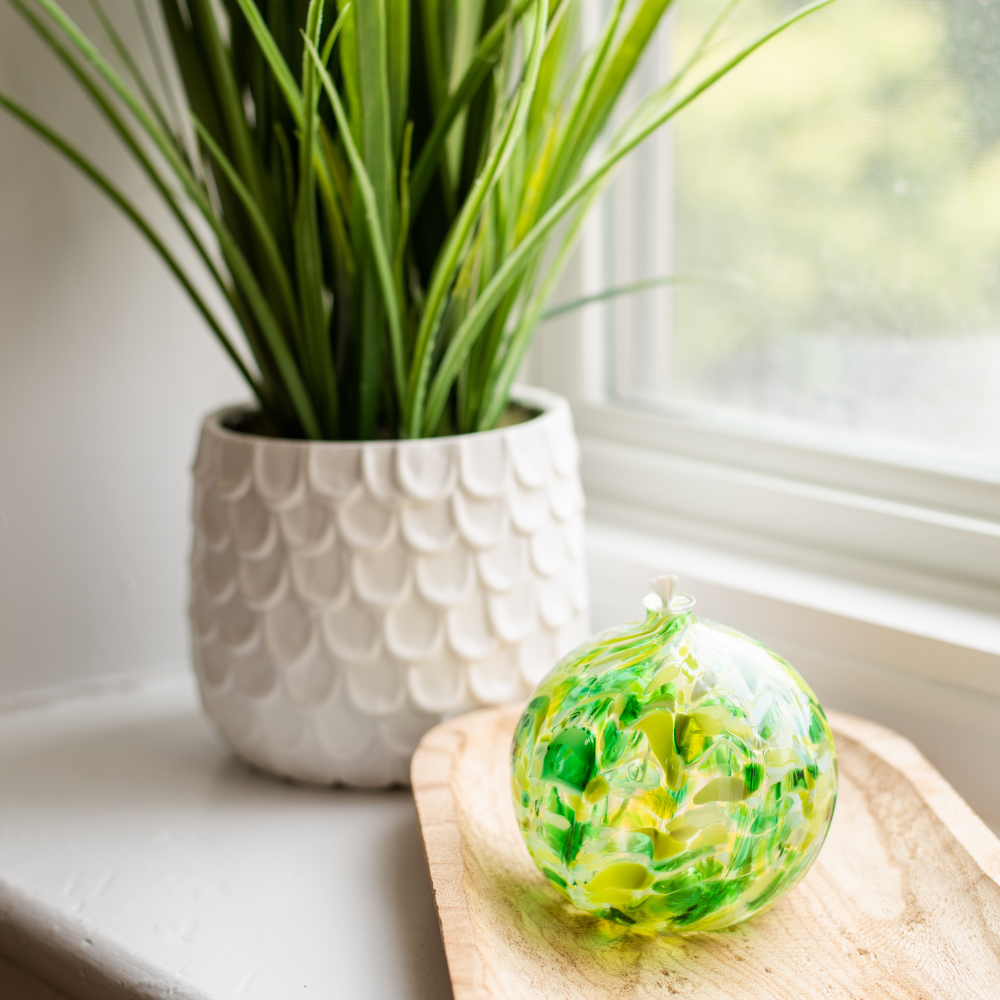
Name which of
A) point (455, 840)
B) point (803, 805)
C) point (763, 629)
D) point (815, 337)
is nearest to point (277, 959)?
point (455, 840)

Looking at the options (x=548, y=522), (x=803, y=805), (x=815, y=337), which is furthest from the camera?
(x=815, y=337)

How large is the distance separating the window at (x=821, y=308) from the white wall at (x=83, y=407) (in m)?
0.27

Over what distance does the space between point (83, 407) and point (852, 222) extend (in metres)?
0.46

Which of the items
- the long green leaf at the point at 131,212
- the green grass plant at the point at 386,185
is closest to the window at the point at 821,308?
the green grass plant at the point at 386,185

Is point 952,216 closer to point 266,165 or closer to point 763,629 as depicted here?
point 763,629

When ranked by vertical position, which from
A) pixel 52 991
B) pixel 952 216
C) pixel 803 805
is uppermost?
pixel 952 216

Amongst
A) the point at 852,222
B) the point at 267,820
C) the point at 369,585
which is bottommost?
the point at 267,820

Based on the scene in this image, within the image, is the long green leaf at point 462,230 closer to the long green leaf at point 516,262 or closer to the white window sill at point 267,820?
the long green leaf at point 516,262

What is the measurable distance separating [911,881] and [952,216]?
345 mm

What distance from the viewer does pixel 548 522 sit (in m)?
0.54

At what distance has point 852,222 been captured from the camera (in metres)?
0.63

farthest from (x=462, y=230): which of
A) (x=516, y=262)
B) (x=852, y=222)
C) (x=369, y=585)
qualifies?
(x=852, y=222)

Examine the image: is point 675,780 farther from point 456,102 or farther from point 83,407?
point 83,407

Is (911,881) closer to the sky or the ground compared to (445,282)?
closer to the ground
